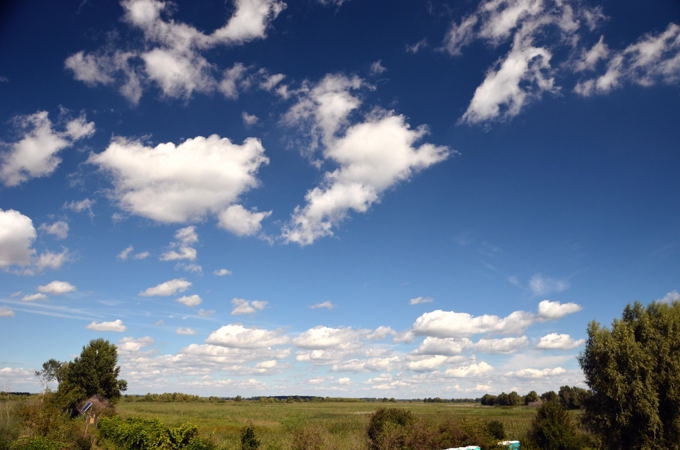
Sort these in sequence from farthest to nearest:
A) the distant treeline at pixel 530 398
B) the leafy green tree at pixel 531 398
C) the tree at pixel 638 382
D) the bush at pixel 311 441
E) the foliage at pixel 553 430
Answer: the leafy green tree at pixel 531 398 < the distant treeline at pixel 530 398 < the foliage at pixel 553 430 < the bush at pixel 311 441 < the tree at pixel 638 382

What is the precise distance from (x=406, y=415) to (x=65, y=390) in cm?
3483

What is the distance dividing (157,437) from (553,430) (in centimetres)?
2527

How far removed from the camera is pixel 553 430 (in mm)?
30172

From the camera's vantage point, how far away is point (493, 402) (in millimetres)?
146750

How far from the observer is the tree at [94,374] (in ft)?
151

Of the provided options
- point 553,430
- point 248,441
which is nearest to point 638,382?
point 553,430

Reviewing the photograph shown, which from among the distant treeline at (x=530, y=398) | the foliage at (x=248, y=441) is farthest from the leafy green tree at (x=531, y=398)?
the foliage at (x=248, y=441)

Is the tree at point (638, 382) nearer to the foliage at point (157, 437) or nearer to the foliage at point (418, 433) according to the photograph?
the foliage at point (418, 433)

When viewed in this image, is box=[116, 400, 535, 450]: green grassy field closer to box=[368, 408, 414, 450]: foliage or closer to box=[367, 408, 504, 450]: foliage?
box=[368, 408, 414, 450]: foliage

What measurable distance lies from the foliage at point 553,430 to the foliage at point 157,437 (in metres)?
22.7

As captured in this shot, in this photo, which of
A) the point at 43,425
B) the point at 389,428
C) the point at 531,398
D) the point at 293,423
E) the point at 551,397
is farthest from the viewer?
the point at 531,398

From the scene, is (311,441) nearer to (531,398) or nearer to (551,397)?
(551,397)

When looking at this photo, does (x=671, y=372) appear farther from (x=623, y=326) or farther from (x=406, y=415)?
(x=406, y=415)

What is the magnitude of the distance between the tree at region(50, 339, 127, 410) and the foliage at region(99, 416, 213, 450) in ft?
68.6
